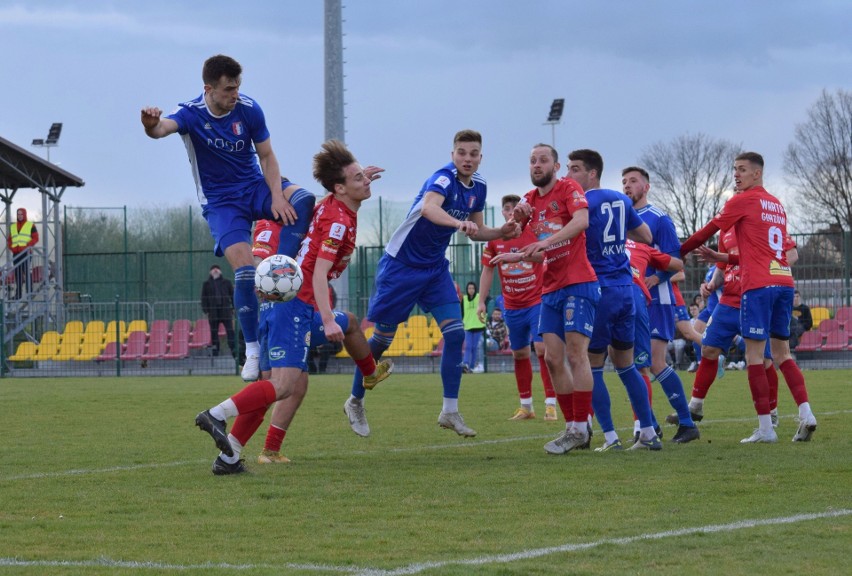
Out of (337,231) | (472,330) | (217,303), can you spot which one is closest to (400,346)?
(472,330)

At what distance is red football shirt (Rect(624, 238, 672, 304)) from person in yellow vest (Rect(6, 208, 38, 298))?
71.8ft

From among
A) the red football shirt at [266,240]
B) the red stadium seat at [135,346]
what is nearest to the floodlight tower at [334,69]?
the red stadium seat at [135,346]

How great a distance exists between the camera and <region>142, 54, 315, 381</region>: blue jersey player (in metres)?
8.90

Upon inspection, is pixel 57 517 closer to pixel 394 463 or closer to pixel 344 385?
pixel 394 463

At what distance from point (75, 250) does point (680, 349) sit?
20066mm

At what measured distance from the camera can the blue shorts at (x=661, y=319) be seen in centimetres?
1059

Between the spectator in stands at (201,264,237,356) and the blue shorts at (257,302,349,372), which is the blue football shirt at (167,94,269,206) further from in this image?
the spectator in stands at (201,264,237,356)

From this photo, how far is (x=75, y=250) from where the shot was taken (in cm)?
3544

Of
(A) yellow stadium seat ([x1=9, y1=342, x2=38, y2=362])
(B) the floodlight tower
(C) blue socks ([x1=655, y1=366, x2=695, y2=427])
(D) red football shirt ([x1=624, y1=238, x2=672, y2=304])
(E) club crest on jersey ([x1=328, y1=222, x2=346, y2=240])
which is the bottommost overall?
(A) yellow stadium seat ([x1=9, y1=342, x2=38, y2=362])

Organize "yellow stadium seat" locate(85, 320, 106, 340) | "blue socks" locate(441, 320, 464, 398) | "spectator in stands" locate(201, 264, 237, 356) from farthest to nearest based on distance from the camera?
"yellow stadium seat" locate(85, 320, 106, 340) → "spectator in stands" locate(201, 264, 237, 356) → "blue socks" locate(441, 320, 464, 398)

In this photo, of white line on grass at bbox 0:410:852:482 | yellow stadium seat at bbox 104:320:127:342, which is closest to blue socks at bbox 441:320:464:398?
white line on grass at bbox 0:410:852:482

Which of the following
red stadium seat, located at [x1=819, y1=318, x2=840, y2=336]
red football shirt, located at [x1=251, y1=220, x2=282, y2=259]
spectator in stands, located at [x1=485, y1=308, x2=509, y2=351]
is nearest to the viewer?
red football shirt, located at [x1=251, y1=220, x2=282, y2=259]

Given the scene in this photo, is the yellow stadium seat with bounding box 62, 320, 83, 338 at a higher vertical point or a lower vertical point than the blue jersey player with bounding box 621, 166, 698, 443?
lower

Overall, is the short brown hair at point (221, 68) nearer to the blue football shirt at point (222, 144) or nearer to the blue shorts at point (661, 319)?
the blue football shirt at point (222, 144)
